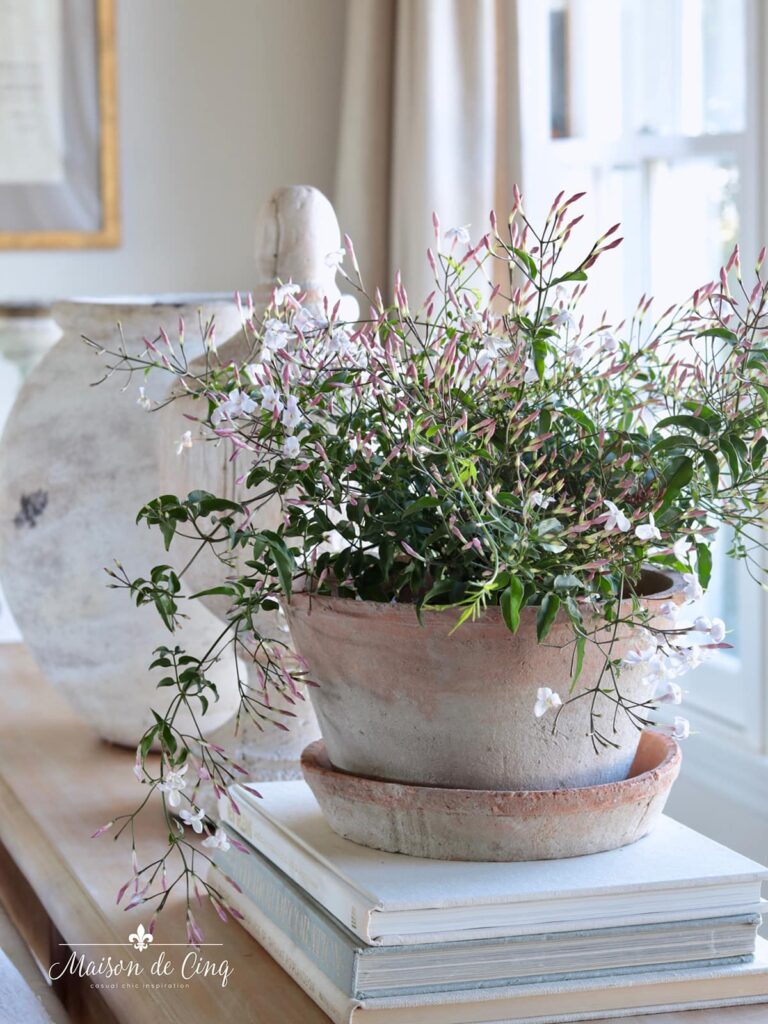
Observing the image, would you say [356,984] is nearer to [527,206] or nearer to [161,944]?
[161,944]

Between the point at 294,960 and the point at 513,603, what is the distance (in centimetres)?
25

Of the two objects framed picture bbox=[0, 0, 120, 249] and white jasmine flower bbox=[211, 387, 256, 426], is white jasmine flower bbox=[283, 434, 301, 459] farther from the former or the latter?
framed picture bbox=[0, 0, 120, 249]

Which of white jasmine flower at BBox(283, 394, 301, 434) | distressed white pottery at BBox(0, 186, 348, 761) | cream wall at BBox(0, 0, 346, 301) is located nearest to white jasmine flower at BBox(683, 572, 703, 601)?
white jasmine flower at BBox(283, 394, 301, 434)

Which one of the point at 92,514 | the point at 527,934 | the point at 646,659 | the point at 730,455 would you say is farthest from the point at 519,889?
the point at 92,514

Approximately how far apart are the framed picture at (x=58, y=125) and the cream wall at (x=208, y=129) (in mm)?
36

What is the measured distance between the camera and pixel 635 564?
0.63 meters

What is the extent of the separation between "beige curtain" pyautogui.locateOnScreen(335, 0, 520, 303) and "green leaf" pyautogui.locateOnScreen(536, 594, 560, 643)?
5.26 feet

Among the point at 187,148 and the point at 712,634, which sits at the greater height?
the point at 187,148

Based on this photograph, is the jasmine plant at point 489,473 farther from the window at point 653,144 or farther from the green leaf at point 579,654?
the window at point 653,144

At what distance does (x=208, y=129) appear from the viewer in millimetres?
2510

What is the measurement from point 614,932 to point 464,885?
8 centimetres

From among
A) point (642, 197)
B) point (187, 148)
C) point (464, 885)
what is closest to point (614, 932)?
point (464, 885)

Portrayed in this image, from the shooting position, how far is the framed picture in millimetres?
2391

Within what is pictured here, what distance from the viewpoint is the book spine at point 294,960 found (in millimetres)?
625
